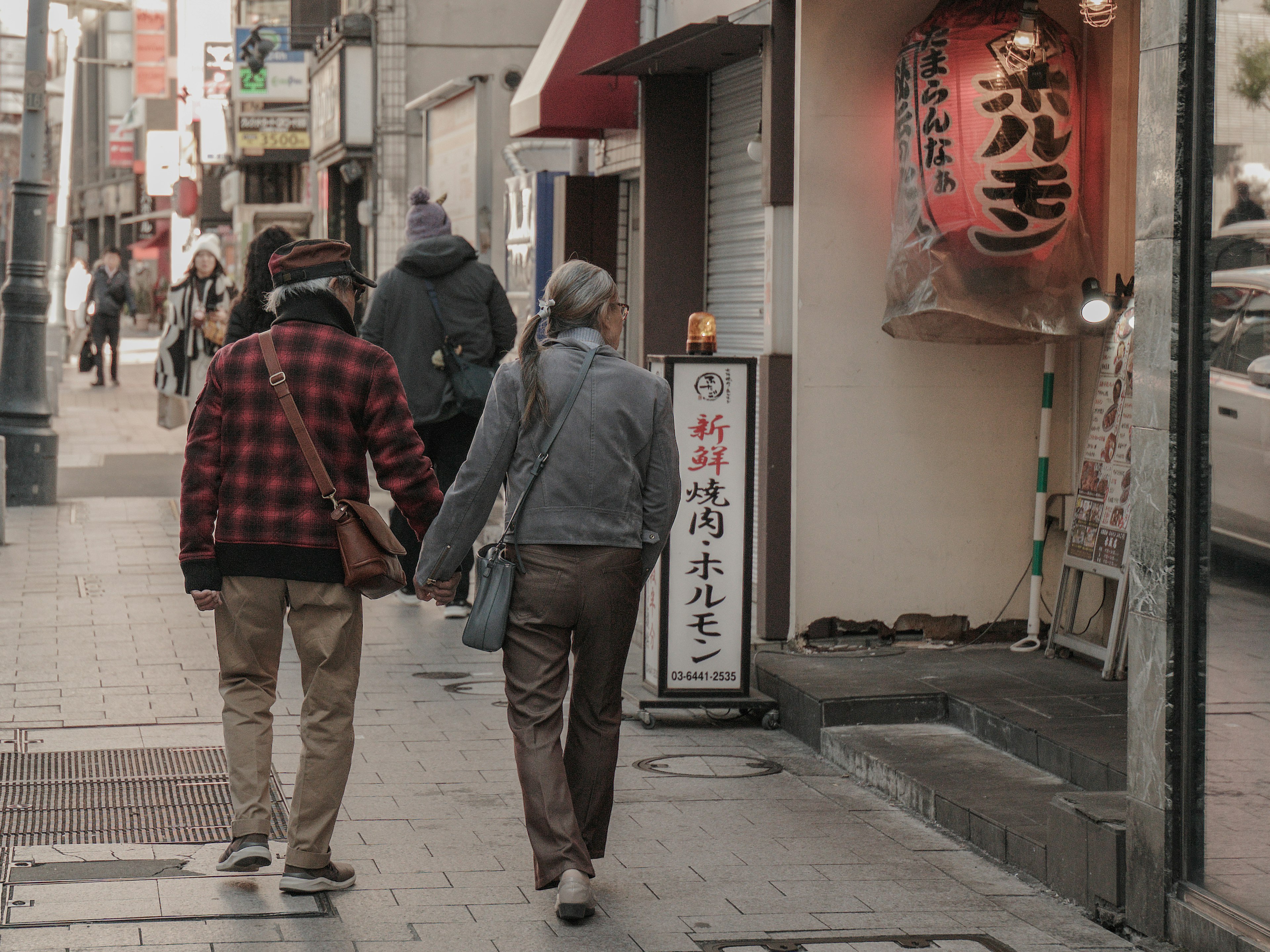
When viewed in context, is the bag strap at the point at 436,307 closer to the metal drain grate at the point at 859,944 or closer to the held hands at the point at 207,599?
the held hands at the point at 207,599

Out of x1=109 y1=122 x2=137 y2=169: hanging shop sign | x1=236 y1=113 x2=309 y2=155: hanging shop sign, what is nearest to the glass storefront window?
x1=236 y1=113 x2=309 y2=155: hanging shop sign

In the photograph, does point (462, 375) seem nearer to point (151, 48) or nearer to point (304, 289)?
point (304, 289)

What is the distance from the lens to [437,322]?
898 centimetres

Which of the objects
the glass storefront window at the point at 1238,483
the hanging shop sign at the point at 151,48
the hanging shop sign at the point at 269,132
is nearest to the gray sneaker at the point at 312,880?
the glass storefront window at the point at 1238,483

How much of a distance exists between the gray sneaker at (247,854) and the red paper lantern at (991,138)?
385 cm

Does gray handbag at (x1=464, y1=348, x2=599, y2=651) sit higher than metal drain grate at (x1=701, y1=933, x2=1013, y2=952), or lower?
higher

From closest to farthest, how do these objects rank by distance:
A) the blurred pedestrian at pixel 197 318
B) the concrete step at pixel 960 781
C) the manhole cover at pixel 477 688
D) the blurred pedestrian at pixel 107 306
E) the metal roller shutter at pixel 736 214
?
the concrete step at pixel 960 781 < the manhole cover at pixel 477 688 < the metal roller shutter at pixel 736 214 < the blurred pedestrian at pixel 197 318 < the blurred pedestrian at pixel 107 306

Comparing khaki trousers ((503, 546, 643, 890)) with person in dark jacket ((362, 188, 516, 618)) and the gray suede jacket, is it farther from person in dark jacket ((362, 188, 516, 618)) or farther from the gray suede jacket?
person in dark jacket ((362, 188, 516, 618))

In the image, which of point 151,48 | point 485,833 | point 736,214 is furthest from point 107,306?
point 151,48

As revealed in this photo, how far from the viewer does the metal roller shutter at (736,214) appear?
29.6 feet

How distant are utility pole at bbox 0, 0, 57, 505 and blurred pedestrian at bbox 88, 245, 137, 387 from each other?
12241 mm

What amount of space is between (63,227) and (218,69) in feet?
35.5

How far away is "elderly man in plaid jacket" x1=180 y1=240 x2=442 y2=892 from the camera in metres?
4.73

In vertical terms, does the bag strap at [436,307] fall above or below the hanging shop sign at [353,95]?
below
